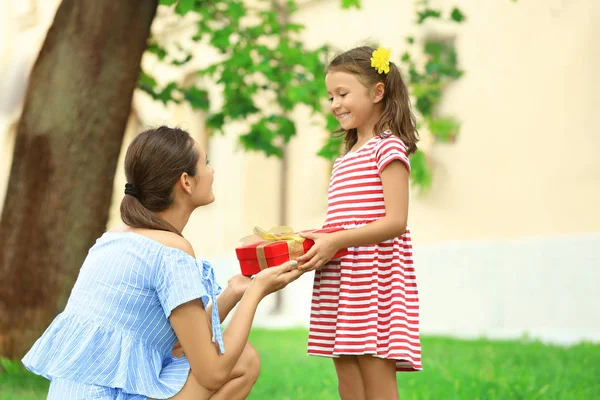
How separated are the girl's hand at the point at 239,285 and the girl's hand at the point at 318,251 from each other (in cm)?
23

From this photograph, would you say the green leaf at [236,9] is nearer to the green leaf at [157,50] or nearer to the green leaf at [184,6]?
the green leaf at [157,50]

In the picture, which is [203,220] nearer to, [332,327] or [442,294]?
[442,294]

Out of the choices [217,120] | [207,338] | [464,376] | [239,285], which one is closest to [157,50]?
[217,120]

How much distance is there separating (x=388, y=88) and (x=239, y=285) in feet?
3.07

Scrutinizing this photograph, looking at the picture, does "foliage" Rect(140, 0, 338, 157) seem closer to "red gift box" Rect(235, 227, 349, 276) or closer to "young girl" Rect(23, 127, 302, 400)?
"red gift box" Rect(235, 227, 349, 276)

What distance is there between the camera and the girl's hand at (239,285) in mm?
3021

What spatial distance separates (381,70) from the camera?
315cm

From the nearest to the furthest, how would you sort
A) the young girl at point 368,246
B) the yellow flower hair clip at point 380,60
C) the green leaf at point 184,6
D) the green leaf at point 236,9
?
the young girl at point 368,246, the yellow flower hair clip at point 380,60, the green leaf at point 184,6, the green leaf at point 236,9

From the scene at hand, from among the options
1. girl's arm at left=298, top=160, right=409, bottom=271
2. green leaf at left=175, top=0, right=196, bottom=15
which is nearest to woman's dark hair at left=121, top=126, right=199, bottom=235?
girl's arm at left=298, top=160, right=409, bottom=271

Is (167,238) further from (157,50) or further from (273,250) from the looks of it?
(157,50)

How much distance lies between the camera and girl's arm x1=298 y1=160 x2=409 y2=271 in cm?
293

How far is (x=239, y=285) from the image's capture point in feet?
9.95

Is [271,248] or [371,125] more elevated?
[371,125]

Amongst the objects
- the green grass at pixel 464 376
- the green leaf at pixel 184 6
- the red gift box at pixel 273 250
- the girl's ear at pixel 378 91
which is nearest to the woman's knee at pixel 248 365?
the red gift box at pixel 273 250
